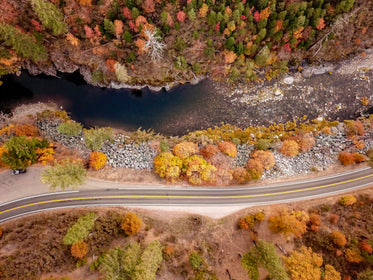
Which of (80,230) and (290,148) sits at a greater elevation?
(290,148)

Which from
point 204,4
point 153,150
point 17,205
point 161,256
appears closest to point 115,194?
point 153,150

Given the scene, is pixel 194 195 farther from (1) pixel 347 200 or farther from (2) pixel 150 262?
(1) pixel 347 200

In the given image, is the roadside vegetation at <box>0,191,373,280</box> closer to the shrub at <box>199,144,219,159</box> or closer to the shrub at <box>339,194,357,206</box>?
the shrub at <box>339,194,357,206</box>

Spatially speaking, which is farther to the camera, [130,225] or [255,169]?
[255,169]

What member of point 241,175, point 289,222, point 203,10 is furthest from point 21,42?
point 289,222

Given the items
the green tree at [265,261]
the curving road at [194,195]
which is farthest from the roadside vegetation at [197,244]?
the curving road at [194,195]

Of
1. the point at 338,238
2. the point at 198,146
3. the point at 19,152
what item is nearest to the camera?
the point at 19,152

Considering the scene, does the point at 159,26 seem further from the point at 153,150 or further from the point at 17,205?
the point at 17,205
